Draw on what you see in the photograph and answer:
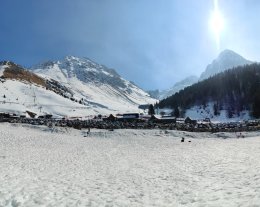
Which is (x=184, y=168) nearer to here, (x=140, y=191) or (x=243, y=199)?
(x=140, y=191)

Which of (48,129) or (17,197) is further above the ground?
(48,129)

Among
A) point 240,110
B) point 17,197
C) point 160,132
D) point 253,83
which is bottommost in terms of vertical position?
point 17,197

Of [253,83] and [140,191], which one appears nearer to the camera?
[140,191]

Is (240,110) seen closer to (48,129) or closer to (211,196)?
(48,129)

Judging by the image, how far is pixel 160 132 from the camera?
6494 centimetres

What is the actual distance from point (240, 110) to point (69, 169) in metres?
168

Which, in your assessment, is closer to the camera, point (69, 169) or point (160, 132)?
point (69, 169)

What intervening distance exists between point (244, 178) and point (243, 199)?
520cm

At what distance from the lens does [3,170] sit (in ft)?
81.1

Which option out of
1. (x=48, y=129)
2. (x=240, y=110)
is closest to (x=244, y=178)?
(x=48, y=129)

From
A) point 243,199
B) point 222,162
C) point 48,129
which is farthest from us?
point 48,129

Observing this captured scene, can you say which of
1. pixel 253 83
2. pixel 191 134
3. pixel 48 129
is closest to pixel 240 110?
pixel 253 83

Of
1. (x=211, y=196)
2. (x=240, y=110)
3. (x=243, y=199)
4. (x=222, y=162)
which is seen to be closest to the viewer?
(x=243, y=199)

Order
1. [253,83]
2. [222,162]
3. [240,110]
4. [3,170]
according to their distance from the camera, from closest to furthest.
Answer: [3,170]
[222,162]
[240,110]
[253,83]
